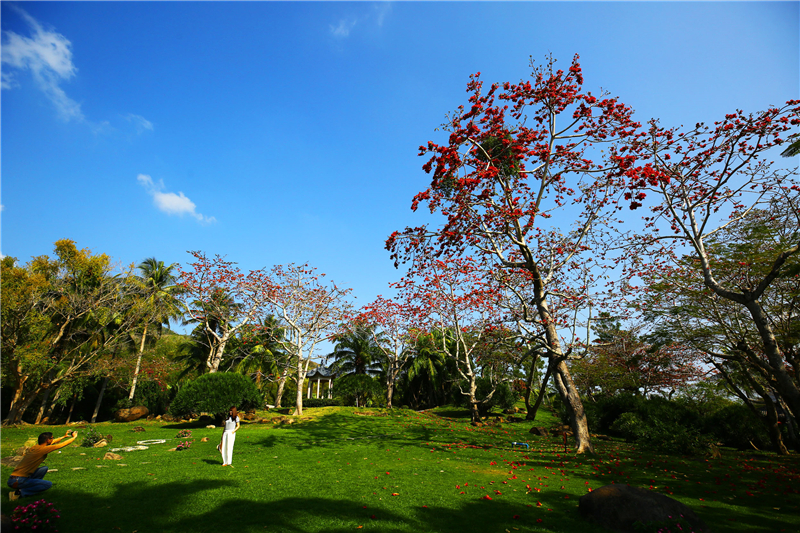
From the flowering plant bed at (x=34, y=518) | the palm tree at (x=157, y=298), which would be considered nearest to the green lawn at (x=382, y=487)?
the flowering plant bed at (x=34, y=518)

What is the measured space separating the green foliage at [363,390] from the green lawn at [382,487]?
19513 mm

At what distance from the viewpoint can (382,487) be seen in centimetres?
838

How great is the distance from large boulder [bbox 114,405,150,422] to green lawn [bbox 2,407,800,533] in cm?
1602

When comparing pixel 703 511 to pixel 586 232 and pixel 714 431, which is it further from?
pixel 714 431

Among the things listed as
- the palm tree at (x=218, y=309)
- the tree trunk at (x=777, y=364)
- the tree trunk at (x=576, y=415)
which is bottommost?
the tree trunk at (x=576, y=415)

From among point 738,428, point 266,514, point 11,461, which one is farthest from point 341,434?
point 738,428

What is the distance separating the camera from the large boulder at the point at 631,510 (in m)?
5.93

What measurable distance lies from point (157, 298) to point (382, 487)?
28940 mm

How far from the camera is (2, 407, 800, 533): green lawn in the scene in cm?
621

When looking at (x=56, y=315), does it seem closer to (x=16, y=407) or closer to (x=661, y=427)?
(x=16, y=407)

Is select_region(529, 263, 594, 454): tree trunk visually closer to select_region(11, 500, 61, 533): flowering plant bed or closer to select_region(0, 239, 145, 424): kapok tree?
select_region(11, 500, 61, 533): flowering plant bed

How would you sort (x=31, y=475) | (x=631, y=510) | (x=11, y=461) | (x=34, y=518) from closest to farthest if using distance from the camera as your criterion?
(x=34, y=518), (x=631, y=510), (x=31, y=475), (x=11, y=461)

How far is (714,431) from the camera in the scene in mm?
20016

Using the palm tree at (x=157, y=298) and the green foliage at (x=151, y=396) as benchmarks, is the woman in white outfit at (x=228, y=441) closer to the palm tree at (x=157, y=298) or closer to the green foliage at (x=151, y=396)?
the palm tree at (x=157, y=298)
